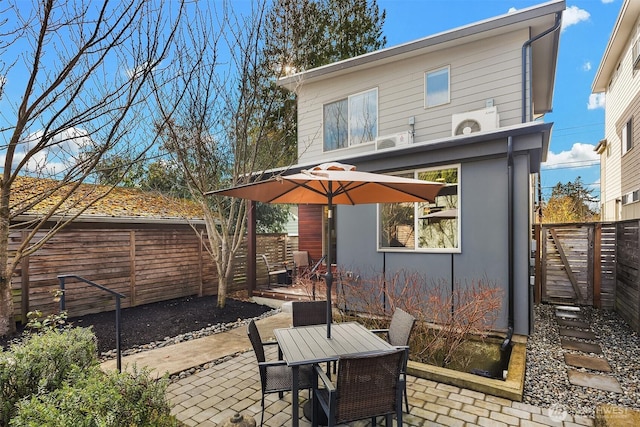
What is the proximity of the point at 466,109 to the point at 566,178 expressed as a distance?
2124 centimetres

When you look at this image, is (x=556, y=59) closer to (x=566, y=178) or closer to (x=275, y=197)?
(x=275, y=197)

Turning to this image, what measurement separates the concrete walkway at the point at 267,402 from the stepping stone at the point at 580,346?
2387 millimetres

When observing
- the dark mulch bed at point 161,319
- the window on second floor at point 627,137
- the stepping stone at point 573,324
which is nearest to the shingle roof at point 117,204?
the dark mulch bed at point 161,319

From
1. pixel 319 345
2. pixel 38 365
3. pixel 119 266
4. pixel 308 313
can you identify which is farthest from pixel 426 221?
pixel 119 266

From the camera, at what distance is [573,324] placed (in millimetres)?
6230

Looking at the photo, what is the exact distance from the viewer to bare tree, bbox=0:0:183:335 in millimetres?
3748

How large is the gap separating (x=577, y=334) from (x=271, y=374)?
545 cm

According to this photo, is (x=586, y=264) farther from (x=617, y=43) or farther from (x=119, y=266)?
(x=119, y=266)

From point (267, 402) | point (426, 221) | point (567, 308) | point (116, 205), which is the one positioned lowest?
point (567, 308)

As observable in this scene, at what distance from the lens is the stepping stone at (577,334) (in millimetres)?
5516

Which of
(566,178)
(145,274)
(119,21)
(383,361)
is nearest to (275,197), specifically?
(383,361)


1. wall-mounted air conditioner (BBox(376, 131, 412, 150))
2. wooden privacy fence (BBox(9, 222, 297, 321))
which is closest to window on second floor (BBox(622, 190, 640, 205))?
wall-mounted air conditioner (BBox(376, 131, 412, 150))

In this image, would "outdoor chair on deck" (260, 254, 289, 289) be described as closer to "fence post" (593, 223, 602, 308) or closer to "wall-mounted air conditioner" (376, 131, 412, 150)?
"wall-mounted air conditioner" (376, 131, 412, 150)

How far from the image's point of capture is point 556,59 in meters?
7.12
